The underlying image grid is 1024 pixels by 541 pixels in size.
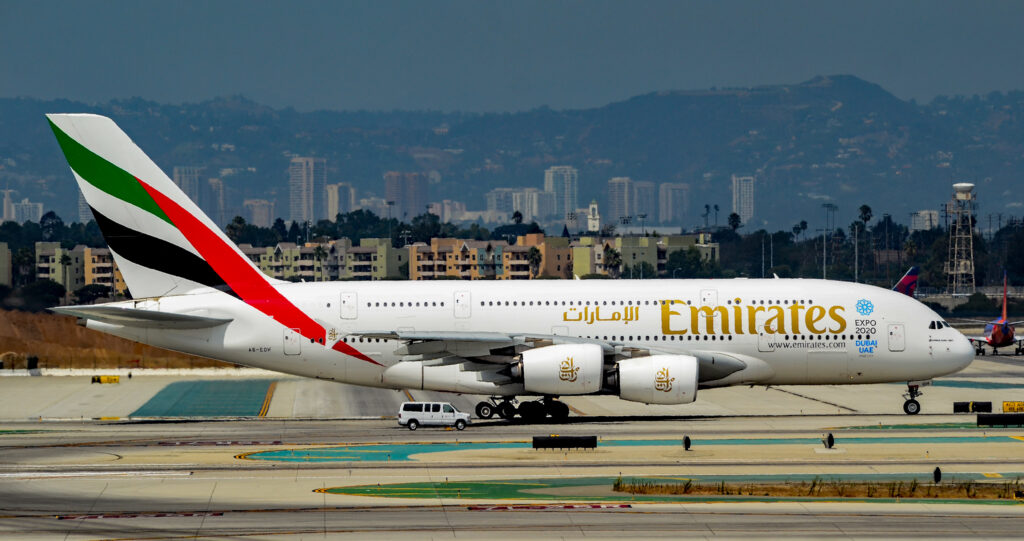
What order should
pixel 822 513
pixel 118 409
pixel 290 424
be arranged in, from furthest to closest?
1. pixel 118 409
2. pixel 290 424
3. pixel 822 513

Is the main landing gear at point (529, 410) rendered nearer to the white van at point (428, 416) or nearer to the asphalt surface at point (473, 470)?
the asphalt surface at point (473, 470)

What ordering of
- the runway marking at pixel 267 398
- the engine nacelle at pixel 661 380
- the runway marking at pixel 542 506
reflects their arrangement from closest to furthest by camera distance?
the runway marking at pixel 542 506 → the engine nacelle at pixel 661 380 → the runway marking at pixel 267 398

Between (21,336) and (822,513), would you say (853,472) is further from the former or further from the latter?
(21,336)

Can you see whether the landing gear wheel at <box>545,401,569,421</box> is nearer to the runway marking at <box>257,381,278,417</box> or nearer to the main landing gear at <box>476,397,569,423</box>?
the main landing gear at <box>476,397,569,423</box>

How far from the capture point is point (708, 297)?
185 ft

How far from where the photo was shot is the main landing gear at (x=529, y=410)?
57281 millimetres

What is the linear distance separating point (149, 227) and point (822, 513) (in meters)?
32.4

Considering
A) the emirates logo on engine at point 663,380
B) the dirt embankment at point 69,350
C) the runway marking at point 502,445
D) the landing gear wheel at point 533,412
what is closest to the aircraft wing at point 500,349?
the emirates logo on engine at point 663,380

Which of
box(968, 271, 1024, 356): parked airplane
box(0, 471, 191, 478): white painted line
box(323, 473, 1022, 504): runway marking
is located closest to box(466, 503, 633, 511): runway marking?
box(323, 473, 1022, 504): runway marking

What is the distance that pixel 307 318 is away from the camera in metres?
57.0

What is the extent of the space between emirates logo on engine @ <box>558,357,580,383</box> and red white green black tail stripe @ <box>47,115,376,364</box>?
27.3 feet

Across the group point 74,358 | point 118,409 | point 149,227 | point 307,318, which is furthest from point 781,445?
point 74,358

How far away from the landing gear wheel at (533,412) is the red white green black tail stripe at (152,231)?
6729 mm

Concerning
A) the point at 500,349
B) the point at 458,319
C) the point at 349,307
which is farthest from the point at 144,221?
the point at 500,349
